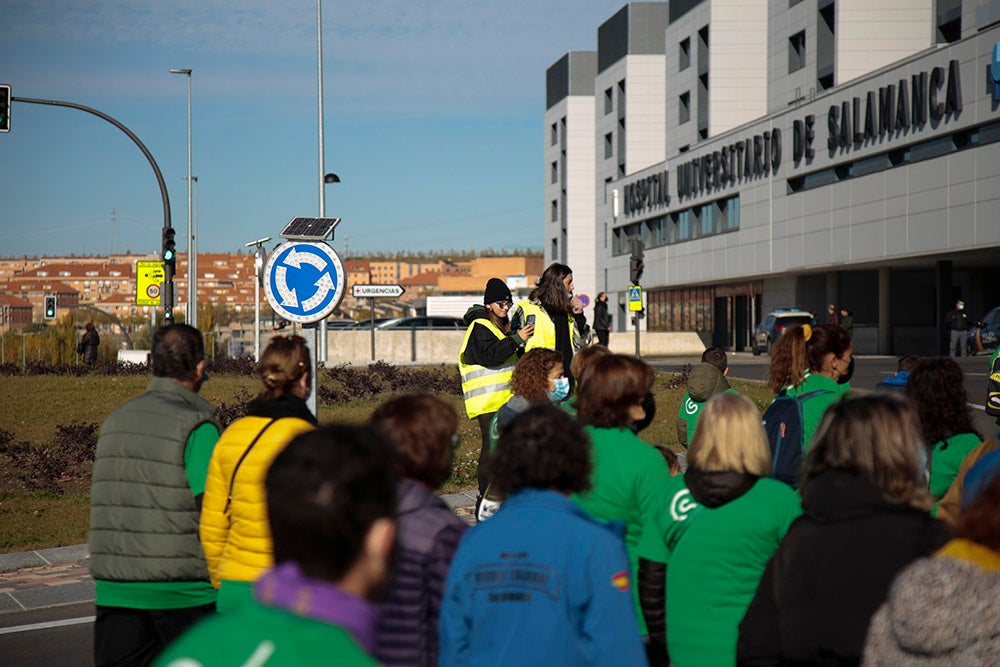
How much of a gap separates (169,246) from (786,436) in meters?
18.8

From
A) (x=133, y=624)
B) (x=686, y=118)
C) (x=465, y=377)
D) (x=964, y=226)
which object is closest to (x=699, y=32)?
(x=686, y=118)

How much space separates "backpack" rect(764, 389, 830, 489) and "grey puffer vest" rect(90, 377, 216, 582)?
262 centimetres

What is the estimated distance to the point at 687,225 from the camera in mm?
61406

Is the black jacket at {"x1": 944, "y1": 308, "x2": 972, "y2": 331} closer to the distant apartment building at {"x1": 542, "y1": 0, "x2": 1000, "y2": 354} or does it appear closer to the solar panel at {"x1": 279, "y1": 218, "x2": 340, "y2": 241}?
the distant apartment building at {"x1": 542, "y1": 0, "x2": 1000, "y2": 354}

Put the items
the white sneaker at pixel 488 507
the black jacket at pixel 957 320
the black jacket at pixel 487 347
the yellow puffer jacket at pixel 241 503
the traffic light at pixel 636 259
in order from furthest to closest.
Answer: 1. the black jacket at pixel 957 320
2. the traffic light at pixel 636 259
3. the black jacket at pixel 487 347
4. the white sneaker at pixel 488 507
5. the yellow puffer jacket at pixel 241 503

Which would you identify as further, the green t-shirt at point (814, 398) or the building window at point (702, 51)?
the building window at point (702, 51)

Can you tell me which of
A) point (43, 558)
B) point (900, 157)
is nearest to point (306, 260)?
point (43, 558)

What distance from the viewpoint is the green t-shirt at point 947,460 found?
5.07 m

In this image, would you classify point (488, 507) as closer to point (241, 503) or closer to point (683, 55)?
point (241, 503)

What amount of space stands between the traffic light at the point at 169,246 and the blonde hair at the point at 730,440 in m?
19.5

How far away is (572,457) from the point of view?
10.8 ft

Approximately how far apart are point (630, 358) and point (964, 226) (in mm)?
35425

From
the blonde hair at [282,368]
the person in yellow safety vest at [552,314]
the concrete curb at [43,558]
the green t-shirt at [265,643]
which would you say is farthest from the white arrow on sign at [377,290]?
the green t-shirt at [265,643]

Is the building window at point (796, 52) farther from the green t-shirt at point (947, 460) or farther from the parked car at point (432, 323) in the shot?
the green t-shirt at point (947, 460)
